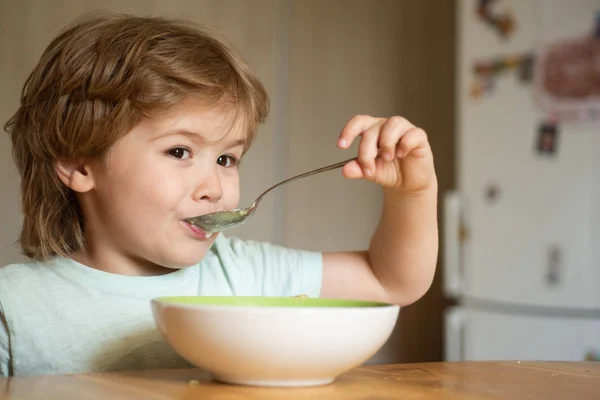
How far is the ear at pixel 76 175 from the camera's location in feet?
3.81

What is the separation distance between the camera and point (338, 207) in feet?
11.0

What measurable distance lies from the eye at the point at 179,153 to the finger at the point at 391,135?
33 cm

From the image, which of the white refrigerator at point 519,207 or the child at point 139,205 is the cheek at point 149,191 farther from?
the white refrigerator at point 519,207

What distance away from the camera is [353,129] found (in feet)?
2.86

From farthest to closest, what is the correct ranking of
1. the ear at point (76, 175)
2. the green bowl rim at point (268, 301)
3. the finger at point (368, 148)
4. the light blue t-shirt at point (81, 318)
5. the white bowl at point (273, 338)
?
1. the ear at point (76, 175)
2. the light blue t-shirt at point (81, 318)
3. the finger at point (368, 148)
4. the green bowl rim at point (268, 301)
5. the white bowl at point (273, 338)

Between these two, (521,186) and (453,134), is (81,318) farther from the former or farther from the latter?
(453,134)

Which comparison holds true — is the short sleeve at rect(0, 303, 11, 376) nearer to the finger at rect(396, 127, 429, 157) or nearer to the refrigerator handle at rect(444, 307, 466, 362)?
the finger at rect(396, 127, 429, 157)

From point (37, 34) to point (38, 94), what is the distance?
1435 mm

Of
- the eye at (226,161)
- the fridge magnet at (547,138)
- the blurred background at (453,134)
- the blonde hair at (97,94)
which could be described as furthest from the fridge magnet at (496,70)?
the eye at (226,161)

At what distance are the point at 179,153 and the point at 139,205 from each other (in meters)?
0.09

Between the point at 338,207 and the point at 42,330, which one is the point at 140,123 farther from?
the point at 338,207

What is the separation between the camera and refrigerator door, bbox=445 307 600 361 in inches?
91.4

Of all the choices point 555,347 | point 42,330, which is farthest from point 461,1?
point 42,330

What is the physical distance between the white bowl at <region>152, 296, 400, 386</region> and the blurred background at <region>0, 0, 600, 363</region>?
1.64 metres
